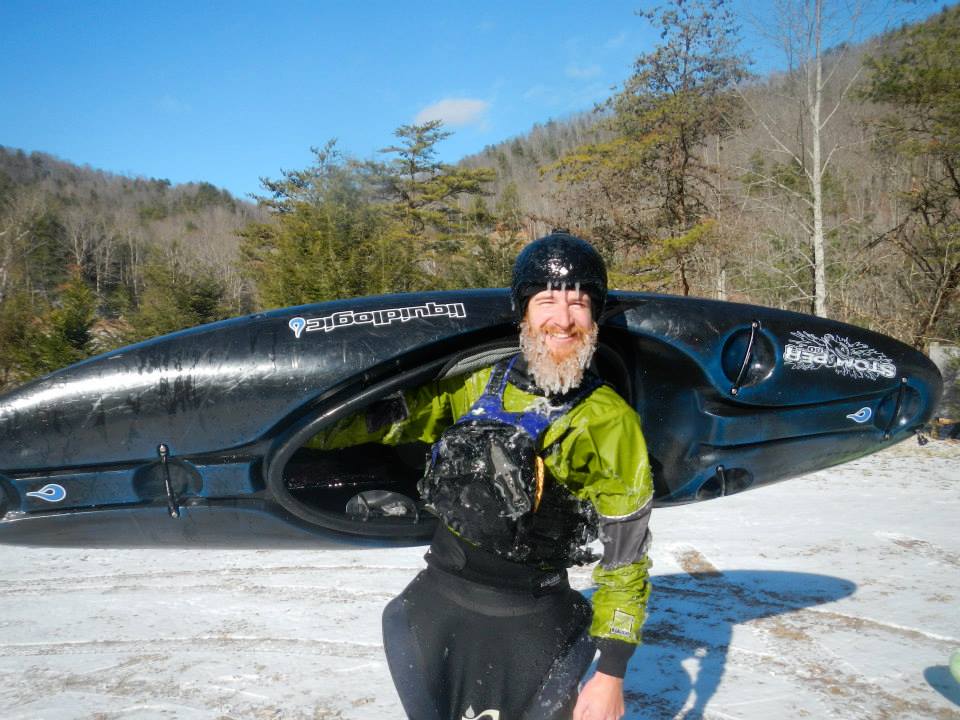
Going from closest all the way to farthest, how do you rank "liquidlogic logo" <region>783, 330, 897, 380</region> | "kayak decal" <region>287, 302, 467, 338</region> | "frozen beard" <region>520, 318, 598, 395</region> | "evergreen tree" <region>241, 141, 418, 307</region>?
1. "frozen beard" <region>520, 318, 598, 395</region>
2. "kayak decal" <region>287, 302, 467, 338</region>
3. "liquidlogic logo" <region>783, 330, 897, 380</region>
4. "evergreen tree" <region>241, 141, 418, 307</region>

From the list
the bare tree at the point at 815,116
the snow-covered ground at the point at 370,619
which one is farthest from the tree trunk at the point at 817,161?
the snow-covered ground at the point at 370,619

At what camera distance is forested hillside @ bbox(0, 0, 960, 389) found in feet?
36.2

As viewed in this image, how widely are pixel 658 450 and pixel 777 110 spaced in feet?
34.9

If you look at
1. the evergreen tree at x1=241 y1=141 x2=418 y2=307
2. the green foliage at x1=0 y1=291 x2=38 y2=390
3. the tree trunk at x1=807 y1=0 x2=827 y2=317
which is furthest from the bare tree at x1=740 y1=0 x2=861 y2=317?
the green foliage at x1=0 y1=291 x2=38 y2=390

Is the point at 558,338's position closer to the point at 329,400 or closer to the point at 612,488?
the point at 612,488

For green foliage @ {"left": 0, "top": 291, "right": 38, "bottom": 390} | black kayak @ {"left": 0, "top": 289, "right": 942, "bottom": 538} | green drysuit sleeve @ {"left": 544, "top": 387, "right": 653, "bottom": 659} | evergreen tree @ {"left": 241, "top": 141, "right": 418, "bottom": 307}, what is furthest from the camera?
green foliage @ {"left": 0, "top": 291, "right": 38, "bottom": 390}

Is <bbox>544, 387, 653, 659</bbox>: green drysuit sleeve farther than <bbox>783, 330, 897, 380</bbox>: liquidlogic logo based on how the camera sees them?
No

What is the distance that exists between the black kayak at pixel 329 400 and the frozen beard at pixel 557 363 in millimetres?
520

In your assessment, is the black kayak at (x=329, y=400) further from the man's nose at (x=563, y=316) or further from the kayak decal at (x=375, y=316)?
the man's nose at (x=563, y=316)

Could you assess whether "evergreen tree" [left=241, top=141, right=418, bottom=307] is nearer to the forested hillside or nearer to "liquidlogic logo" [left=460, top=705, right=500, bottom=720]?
the forested hillside

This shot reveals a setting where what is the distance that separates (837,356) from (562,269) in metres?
1.67

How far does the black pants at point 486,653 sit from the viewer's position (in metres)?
1.50

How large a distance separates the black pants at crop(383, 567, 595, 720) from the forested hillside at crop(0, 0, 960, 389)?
391 inches

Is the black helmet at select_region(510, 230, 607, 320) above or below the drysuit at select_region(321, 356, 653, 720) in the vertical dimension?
above
